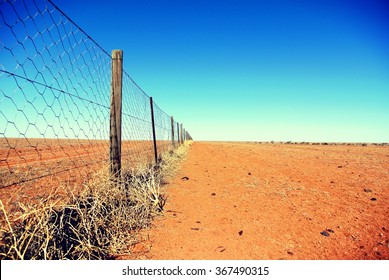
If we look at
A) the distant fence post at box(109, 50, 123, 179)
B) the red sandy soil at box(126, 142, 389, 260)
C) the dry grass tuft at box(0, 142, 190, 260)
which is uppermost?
the distant fence post at box(109, 50, 123, 179)

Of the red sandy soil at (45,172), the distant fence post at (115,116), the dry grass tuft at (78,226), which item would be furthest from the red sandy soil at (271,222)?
the red sandy soil at (45,172)

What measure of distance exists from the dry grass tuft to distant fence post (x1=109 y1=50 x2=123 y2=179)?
0.23 m

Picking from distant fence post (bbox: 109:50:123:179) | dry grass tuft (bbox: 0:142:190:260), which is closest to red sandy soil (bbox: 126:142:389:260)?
dry grass tuft (bbox: 0:142:190:260)

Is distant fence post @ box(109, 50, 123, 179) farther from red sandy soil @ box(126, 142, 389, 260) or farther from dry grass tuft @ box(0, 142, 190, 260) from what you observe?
red sandy soil @ box(126, 142, 389, 260)

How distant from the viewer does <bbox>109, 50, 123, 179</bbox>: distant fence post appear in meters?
3.19

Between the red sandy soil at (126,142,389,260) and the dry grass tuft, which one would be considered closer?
the dry grass tuft

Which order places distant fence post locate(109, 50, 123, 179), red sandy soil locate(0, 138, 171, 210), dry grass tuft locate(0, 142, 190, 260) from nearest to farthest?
1. dry grass tuft locate(0, 142, 190, 260)
2. red sandy soil locate(0, 138, 171, 210)
3. distant fence post locate(109, 50, 123, 179)

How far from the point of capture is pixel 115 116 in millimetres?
3188

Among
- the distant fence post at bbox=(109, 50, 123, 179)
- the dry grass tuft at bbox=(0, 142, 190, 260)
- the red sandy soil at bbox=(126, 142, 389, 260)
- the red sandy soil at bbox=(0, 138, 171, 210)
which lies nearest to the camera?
the dry grass tuft at bbox=(0, 142, 190, 260)

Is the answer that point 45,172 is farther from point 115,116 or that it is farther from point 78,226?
point 78,226

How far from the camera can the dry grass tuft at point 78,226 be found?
69.9 inches

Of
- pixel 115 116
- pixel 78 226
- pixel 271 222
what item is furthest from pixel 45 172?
pixel 271 222

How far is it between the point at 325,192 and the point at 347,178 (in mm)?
1675

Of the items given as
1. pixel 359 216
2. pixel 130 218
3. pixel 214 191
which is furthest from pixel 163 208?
pixel 359 216
